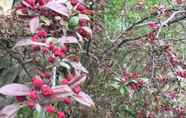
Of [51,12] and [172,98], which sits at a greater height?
[51,12]

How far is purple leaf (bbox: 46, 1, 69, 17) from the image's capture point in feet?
5.73

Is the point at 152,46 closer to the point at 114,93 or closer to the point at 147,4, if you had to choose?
the point at 114,93

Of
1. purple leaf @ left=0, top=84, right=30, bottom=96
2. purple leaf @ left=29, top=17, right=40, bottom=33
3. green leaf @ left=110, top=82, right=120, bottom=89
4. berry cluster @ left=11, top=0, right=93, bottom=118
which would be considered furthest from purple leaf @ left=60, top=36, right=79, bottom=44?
green leaf @ left=110, top=82, right=120, bottom=89

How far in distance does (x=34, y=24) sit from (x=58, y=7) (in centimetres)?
12

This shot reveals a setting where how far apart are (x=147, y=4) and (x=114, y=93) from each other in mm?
1395

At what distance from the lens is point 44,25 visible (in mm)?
1835

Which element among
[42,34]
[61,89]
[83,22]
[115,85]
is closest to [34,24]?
[42,34]

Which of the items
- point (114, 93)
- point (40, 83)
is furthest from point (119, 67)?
point (40, 83)

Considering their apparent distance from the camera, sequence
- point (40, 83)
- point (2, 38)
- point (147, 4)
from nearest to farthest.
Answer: point (40, 83) < point (2, 38) < point (147, 4)

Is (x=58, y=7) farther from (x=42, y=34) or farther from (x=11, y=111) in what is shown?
(x=11, y=111)

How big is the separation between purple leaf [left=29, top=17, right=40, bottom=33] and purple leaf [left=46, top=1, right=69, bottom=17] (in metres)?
0.07

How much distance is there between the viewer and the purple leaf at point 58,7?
5.73 ft

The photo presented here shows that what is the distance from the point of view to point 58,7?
177cm

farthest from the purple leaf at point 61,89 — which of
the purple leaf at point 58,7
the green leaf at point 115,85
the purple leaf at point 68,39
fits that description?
the green leaf at point 115,85
